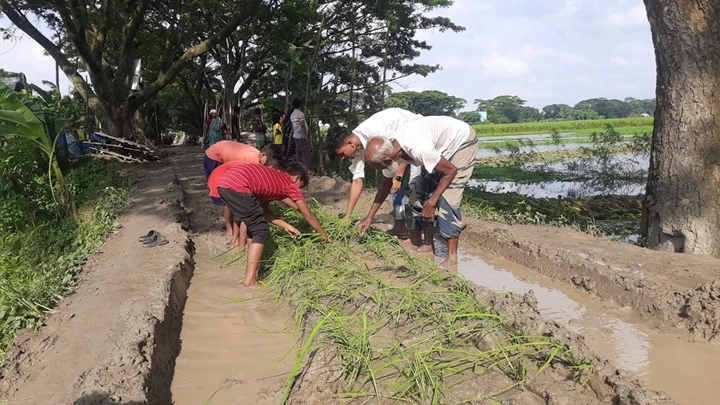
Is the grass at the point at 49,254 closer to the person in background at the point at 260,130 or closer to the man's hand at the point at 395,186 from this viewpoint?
the man's hand at the point at 395,186

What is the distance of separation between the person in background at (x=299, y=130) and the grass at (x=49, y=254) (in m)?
2.90

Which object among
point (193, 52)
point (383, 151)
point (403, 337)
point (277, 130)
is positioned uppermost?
point (193, 52)

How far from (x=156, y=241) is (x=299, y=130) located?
470cm

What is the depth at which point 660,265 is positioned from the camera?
163 inches

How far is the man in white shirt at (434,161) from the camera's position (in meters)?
3.90

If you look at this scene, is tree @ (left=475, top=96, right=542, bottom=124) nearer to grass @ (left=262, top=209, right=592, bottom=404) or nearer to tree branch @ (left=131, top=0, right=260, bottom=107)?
tree branch @ (left=131, top=0, right=260, bottom=107)

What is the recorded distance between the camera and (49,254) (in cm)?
505

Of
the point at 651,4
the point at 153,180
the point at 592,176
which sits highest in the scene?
the point at 651,4

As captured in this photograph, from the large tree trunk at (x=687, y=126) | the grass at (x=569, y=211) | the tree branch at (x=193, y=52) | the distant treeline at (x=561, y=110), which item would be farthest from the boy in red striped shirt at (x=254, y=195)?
the distant treeline at (x=561, y=110)

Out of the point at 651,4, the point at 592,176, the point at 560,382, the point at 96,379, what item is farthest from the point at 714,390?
the point at 592,176

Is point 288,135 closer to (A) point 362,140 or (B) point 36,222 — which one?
(B) point 36,222

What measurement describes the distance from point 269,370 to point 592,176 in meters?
12.9

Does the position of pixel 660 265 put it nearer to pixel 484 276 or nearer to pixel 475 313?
pixel 484 276

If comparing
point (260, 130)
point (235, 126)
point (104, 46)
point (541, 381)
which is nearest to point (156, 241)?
point (541, 381)
